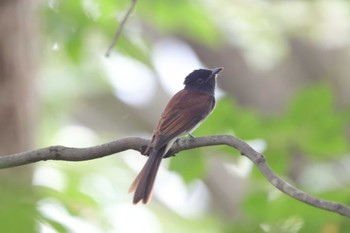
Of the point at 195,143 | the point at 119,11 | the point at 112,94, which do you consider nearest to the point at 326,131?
the point at 195,143

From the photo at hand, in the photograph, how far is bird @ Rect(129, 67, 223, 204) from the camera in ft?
10.3

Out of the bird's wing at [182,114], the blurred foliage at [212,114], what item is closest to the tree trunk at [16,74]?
the blurred foliage at [212,114]

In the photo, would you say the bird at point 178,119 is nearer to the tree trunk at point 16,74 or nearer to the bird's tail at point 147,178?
the bird's tail at point 147,178

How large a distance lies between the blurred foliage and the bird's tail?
1.12 ft

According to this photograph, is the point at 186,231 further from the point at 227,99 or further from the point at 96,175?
the point at 227,99

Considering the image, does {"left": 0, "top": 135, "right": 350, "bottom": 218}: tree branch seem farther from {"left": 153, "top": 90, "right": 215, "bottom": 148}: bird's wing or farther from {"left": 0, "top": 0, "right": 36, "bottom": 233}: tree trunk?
{"left": 0, "top": 0, "right": 36, "bottom": 233}: tree trunk

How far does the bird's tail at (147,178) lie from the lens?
3.01 metres

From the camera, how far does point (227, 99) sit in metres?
4.55

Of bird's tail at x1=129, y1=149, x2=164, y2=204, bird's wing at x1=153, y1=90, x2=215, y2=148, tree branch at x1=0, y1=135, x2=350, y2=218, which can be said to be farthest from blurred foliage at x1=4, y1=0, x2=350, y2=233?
bird's wing at x1=153, y1=90, x2=215, y2=148

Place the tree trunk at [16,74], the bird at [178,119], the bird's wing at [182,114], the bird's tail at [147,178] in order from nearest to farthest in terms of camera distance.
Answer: the bird's tail at [147,178] < the bird at [178,119] < the bird's wing at [182,114] < the tree trunk at [16,74]

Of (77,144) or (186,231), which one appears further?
(77,144)

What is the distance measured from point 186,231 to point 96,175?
83.8 inches

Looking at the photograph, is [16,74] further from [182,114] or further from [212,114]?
[182,114]

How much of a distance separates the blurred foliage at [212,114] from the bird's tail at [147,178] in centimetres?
34
